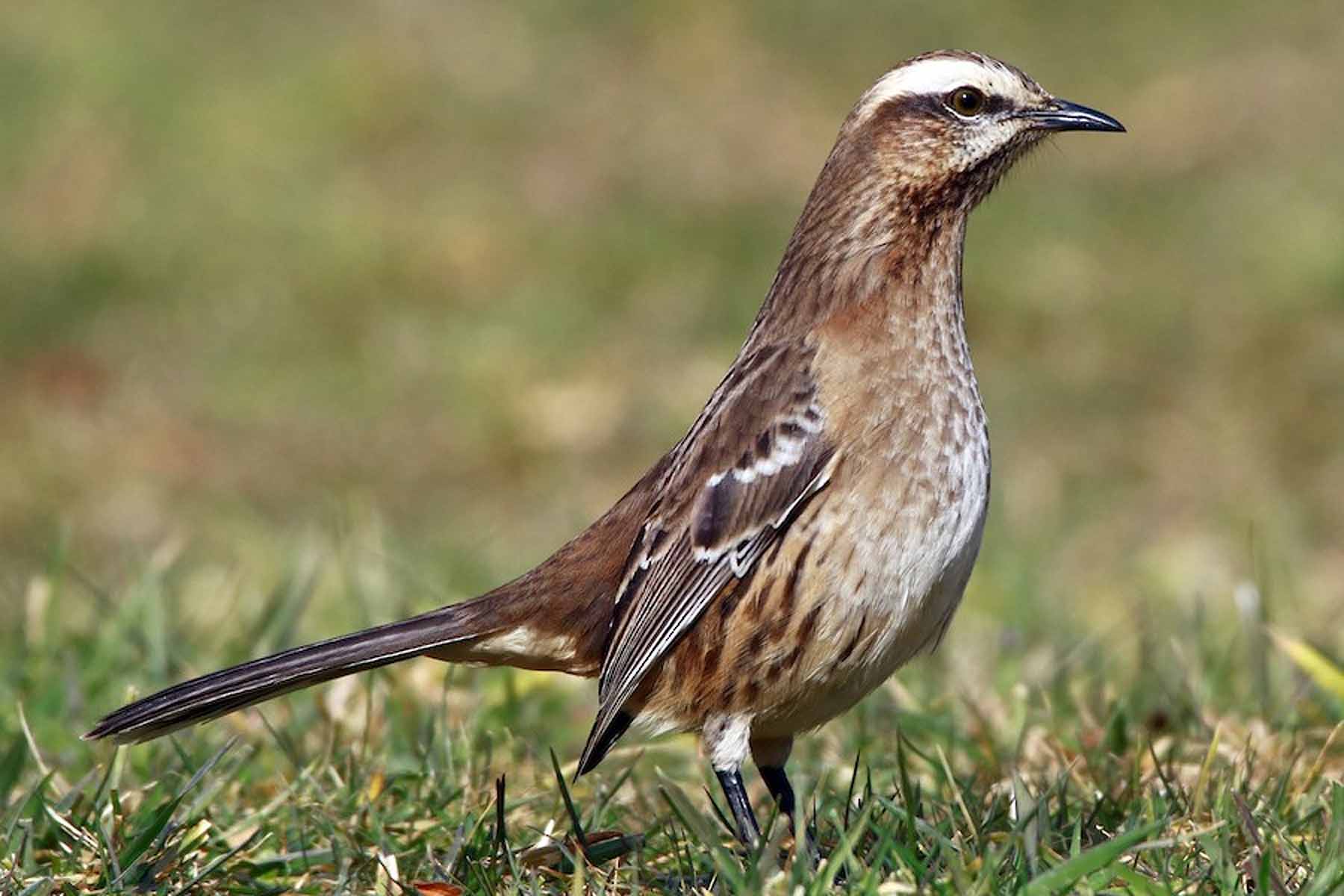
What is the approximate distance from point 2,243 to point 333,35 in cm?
377

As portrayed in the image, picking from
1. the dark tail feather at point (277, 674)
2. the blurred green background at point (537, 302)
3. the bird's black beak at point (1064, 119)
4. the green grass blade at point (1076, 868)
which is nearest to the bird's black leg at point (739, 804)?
the dark tail feather at point (277, 674)

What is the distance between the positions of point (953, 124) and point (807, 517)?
3.90ft

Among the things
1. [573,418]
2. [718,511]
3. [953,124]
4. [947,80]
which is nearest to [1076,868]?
[718,511]

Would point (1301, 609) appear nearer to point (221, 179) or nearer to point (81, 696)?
point (81, 696)

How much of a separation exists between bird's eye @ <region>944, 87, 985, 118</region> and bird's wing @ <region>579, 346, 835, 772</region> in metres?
Answer: 0.80

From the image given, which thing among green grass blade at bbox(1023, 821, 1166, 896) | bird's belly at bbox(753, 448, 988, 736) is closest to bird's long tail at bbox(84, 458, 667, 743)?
bird's belly at bbox(753, 448, 988, 736)

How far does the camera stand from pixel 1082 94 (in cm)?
1612

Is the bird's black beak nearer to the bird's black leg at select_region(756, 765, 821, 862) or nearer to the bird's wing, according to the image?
the bird's wing

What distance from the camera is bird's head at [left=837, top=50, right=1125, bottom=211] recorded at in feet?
17.4

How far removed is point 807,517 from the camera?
16.2ft

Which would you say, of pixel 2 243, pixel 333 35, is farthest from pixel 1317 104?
pixel 2 243

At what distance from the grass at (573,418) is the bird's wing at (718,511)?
38cm

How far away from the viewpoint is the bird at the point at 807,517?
4859 mm

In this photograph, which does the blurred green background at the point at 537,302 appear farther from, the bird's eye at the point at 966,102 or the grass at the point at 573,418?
the bird's eye at the point at 966,102
